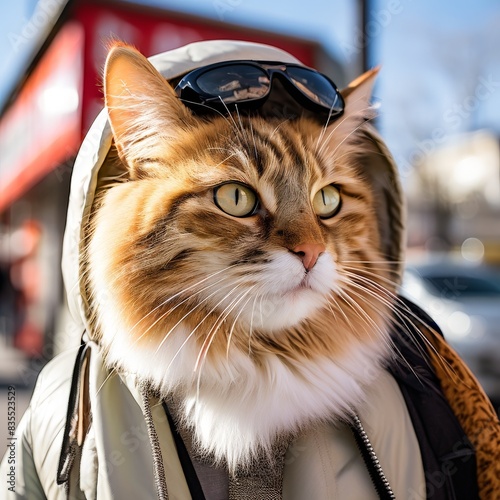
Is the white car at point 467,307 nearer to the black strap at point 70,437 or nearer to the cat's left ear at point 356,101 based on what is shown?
the cat's left ear at point 356,101

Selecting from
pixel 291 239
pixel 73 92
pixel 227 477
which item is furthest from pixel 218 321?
pixel 73 92

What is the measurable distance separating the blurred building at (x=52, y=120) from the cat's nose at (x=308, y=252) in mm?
2408

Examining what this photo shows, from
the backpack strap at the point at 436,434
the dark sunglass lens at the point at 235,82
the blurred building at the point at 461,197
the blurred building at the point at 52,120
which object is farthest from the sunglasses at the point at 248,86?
the blurred building at the point at 461,197

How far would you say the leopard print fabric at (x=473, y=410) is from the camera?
1229mm

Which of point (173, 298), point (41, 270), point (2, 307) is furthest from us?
point (2, 307)

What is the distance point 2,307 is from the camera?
818 cm

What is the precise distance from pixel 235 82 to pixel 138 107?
0.81 ft

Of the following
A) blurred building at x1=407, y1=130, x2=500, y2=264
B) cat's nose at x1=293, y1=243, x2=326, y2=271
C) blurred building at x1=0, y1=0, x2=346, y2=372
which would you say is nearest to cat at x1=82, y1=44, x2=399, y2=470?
cat's nose at x1=293, y1=243, x2=326, y2=271

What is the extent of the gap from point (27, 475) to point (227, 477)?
20.7 inches

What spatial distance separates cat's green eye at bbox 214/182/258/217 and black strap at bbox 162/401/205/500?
48 centimetres

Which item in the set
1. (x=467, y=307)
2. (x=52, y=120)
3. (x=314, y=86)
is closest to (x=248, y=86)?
(x=314, y=86)

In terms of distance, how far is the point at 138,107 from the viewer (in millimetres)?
1298

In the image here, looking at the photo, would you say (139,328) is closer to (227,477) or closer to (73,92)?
(227,477)

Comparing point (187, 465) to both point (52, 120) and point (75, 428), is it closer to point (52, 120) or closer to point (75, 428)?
point (75, 428)
